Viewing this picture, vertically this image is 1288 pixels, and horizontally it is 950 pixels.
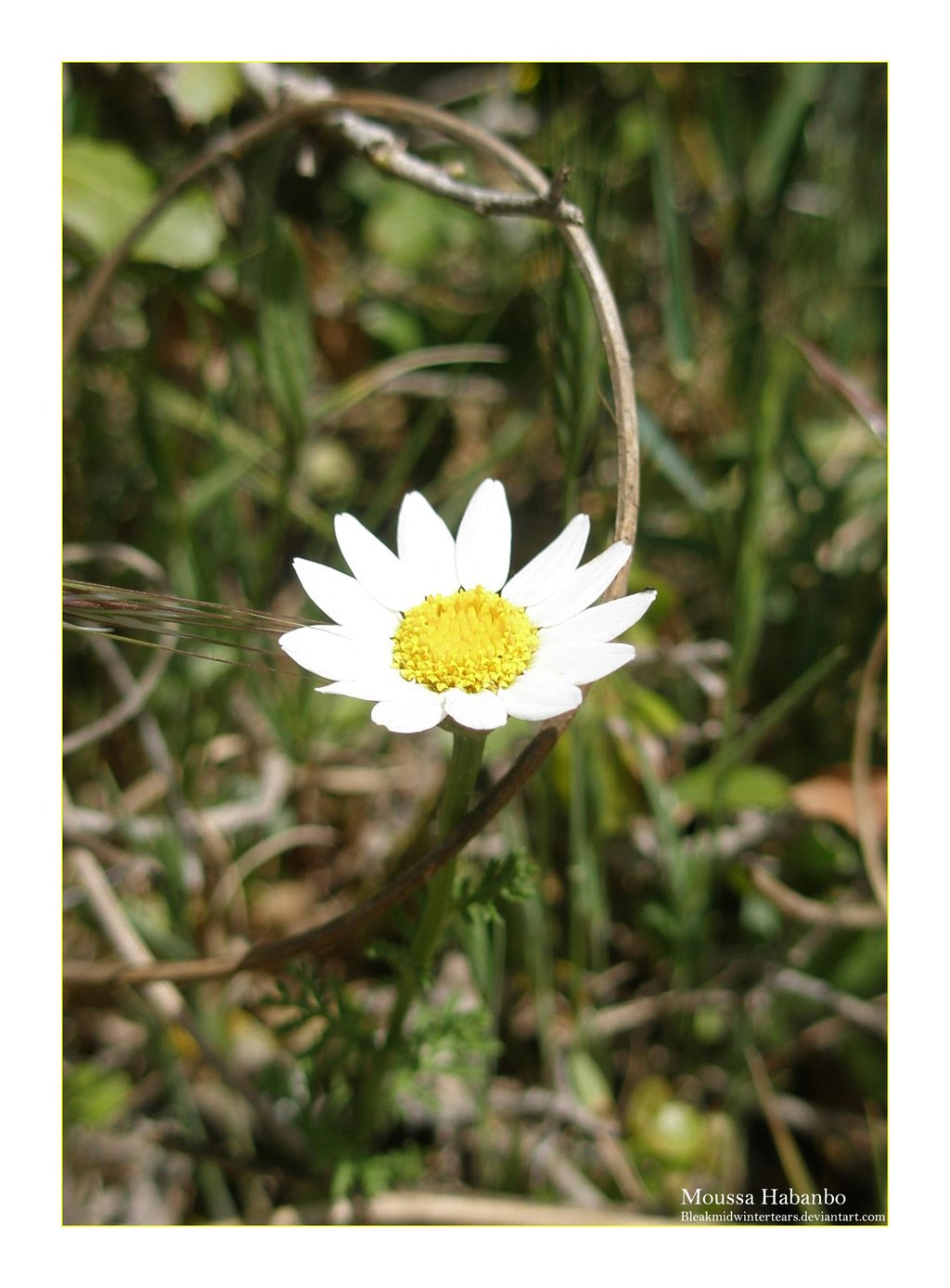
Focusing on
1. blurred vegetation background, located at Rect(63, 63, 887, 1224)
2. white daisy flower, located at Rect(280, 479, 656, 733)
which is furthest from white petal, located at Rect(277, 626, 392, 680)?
blurred vegetation background, located at Rect(63, 63, 887, 1224)

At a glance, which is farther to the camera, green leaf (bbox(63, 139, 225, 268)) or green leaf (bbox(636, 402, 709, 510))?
green leaf (bbox(636, 402, 709, 510))

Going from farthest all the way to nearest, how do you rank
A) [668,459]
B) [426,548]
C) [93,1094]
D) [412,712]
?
[668,459], [93,1094], [426,548], [412,712]

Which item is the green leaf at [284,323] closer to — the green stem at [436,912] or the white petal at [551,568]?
the white petal at [551,568]

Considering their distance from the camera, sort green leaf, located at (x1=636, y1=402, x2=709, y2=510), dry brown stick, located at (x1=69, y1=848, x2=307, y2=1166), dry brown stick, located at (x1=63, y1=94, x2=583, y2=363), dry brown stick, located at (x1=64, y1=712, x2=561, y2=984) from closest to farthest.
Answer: dry brown stick, located at (x1=64, y1=712, x2=561, y2=984)
dry brown stick, located at (x1=63, y1=94, x2=583, y2=363)
dry brown stick, located at (x1=69, y1=848, x2=307, y2=1166)
green leaf, located at (x1=636, y1=402, x2=709, y2=510)

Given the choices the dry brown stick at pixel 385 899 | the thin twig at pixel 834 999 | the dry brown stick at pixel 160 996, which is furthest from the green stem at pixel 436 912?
the thin twig at pixel 834 999

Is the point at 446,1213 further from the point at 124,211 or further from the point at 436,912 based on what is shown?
the point at 124,211

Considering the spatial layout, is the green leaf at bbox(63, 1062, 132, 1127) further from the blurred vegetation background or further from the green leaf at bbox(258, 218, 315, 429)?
the green leaf at bbox(258, 218, 315, 429)

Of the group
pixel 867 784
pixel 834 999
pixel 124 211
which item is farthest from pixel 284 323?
pixel 834 999

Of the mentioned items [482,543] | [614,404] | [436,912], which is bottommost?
[436,912]
